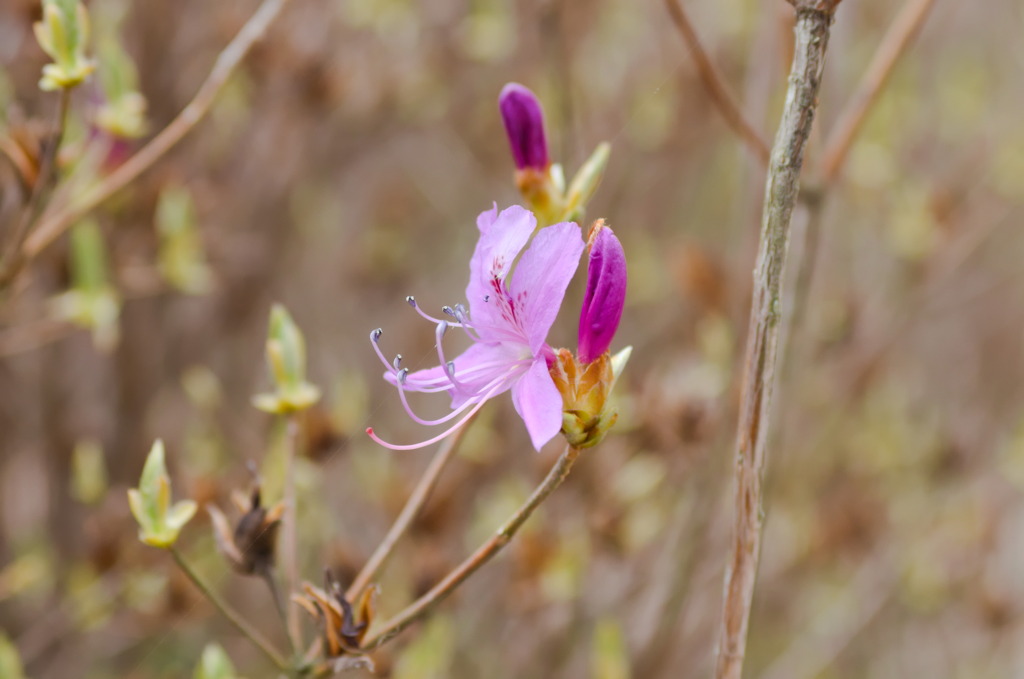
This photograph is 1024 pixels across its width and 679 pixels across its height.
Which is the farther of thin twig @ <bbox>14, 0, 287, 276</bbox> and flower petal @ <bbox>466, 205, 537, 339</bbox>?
thin twig @ <bbox>14, 0, 287, 276</bbox>

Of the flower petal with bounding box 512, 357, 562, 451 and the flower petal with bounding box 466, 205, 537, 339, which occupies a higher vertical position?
the flower petal with bounding box 466, 205, 537, 339

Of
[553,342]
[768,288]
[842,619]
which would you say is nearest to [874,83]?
[553,342]

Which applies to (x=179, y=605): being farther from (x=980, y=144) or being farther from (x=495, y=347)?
(x=980, y=144)

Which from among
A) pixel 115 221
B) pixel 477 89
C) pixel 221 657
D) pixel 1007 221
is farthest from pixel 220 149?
pixel 1007 221

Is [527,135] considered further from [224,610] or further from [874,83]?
[874,83]

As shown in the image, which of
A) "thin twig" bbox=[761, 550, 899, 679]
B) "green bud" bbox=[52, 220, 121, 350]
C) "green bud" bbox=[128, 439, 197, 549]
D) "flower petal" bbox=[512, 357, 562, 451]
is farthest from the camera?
"thin twig" bbox=[761, 550, 899, 679]

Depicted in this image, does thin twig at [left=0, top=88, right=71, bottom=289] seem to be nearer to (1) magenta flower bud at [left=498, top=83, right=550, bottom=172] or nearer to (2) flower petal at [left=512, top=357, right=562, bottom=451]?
(1) magenta flower bud at [left=498, top=83, right=550, bottom=172]

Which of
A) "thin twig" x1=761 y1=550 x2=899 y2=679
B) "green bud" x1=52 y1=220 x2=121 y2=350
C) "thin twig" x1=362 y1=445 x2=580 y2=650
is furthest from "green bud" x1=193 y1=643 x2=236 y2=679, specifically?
"thin twig" x1=761 y1=550 x2=899 y2=679

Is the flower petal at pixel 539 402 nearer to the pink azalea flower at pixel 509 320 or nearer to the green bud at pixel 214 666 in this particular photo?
the pink azalea flower at pixel 509 320
